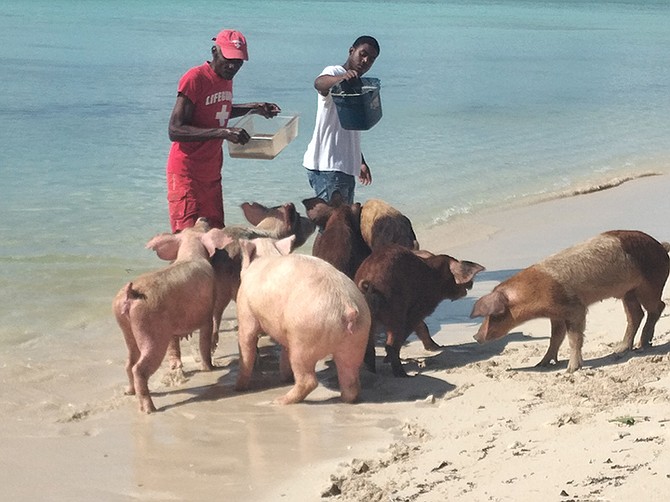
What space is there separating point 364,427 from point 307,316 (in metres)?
0.67

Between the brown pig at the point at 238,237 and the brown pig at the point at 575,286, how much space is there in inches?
55.7

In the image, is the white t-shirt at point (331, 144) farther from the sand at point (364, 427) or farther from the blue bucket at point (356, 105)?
the sand at point (364, 427)

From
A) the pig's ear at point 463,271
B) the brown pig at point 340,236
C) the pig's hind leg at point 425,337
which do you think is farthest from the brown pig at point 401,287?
the brown pig at point 340,236

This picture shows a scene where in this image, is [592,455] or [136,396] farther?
[136,396]

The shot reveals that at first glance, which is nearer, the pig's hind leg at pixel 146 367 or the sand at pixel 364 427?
the sand at pixel 364 427

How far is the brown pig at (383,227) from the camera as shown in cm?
806

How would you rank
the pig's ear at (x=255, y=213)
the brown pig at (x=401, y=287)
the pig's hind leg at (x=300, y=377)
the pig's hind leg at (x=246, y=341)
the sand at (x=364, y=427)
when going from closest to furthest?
the sand at (x=364, y=427), the pig's hind leg at (x=300, y=377), the pig's hind leg at (x=246, y=341), the brown pig at (x=401, y=287), the pig's ear at (x=255, y=213)

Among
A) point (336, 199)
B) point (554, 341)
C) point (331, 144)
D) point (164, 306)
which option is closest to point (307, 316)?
point (164, 306)

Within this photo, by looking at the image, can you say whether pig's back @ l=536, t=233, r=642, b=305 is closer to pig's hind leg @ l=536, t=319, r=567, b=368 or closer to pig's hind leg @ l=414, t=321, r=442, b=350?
pig's hind leg @ l=536, t=319, r=567, b=368

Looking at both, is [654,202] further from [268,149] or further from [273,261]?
[273,261]

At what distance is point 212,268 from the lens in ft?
23.5

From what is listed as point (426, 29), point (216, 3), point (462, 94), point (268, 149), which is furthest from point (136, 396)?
point (216, 3)

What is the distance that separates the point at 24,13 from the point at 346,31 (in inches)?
474

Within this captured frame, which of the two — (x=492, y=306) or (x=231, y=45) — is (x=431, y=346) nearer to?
(x=492, y=306)
